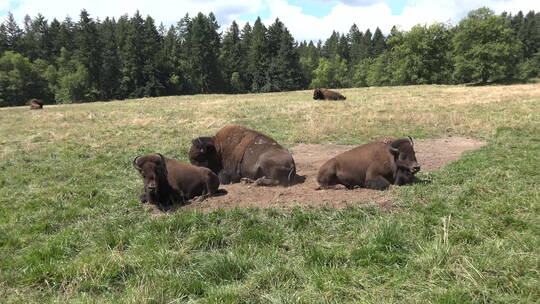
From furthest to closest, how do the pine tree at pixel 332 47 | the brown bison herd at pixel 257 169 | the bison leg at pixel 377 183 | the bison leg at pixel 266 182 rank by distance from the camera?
the pine tree at pixel 332 47 < the bison leg at pixel 266 182 < the bison leg at pixel 377 183 < the brown bison herd at pixel 257 169

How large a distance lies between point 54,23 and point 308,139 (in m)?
106

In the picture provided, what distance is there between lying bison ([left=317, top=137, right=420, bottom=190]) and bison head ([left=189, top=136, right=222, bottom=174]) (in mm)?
2718

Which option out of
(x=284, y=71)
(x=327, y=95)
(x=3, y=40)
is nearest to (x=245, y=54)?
(x=284, y=71)

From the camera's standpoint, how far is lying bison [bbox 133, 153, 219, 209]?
793 centimetres

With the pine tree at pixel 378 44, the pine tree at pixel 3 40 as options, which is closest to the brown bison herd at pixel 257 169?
the pine tree at pixel 3 40

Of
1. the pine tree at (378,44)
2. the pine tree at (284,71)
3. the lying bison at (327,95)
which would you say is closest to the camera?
the lying bison at (327,95)

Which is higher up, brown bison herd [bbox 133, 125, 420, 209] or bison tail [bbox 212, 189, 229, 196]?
brown bison herd [bbox 133, 125, 420, 209]

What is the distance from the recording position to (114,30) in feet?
311

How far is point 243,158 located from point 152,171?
101 inches

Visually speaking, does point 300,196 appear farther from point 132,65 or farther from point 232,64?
point 232,64

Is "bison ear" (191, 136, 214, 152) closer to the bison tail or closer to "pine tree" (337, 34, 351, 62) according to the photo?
the bison tail

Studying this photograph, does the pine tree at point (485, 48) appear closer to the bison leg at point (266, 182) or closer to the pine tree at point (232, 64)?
the pine tree at point (232, 64)

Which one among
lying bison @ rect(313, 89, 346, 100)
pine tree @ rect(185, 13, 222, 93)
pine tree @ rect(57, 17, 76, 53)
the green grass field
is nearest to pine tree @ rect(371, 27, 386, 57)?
pine tree @ rect(185, 13, 222, 93)

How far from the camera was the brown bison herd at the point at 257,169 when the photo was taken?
8.16m
